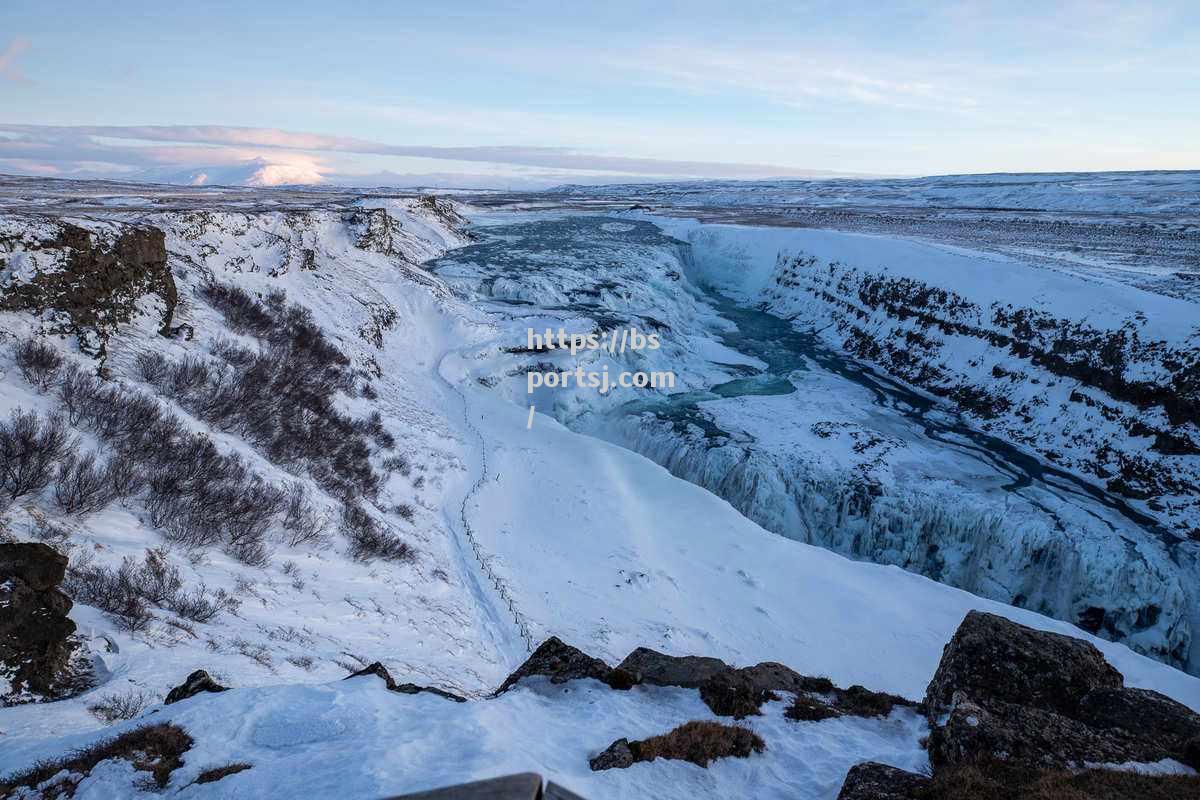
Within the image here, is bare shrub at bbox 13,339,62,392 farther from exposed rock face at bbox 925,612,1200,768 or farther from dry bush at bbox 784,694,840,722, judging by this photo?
exposed rock face at bbox 925,612,1200,768

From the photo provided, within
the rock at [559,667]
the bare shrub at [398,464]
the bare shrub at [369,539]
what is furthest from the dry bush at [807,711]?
the bare shrub at [398,464]

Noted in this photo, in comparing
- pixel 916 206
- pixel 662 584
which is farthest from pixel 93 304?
Result: pixel 916 206

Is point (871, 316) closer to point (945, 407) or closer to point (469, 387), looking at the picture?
point (945, 407)

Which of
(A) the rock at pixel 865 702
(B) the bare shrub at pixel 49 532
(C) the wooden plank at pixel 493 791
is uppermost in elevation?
(B) the bare shrub at pixel 49 532

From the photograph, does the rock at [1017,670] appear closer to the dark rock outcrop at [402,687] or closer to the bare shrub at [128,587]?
the dark rock outcrop at [402,687]

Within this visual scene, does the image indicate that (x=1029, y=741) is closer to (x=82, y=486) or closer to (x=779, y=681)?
(x=779, y=681)

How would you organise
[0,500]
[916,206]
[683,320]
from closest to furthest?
[0,500], [683,320], [916,206]

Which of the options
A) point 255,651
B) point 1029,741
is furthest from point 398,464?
point 1029,741
